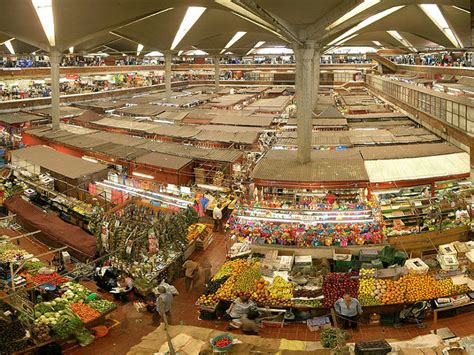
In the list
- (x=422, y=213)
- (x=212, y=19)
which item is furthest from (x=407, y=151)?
(x=212, y=19)

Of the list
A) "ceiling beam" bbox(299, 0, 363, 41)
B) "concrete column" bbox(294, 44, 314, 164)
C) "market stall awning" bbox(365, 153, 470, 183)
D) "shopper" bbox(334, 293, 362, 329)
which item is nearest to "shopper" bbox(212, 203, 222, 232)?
"concrete column" bbox(294, 44, 314, 164)

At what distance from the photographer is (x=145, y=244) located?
32.0 ft

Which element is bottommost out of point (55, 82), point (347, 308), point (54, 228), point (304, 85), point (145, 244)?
point (347, 308)

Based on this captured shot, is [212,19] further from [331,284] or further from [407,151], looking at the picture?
[331,284]

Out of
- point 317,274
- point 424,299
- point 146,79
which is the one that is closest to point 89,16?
point 317,274

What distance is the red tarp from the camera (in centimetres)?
1072

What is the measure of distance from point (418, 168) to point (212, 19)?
1499 cm

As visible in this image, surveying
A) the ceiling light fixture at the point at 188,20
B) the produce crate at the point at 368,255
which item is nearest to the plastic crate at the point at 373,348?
the produce crate at the point at 368,255

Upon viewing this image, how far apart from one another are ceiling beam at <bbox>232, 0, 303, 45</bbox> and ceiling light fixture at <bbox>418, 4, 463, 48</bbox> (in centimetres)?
784

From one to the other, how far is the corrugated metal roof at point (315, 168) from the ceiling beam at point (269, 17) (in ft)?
12.7

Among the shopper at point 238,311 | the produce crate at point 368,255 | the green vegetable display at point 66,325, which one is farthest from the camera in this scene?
the produce crate at point 368,255

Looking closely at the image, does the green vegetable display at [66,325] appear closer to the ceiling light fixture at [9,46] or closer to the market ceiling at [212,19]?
the market ceiling at [212,19]

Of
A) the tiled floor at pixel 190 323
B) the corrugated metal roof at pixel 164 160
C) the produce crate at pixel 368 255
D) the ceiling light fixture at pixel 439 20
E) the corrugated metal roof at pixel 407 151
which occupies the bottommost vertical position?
the tiled floor at pixel 190 323

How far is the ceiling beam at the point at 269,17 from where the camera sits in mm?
11008
